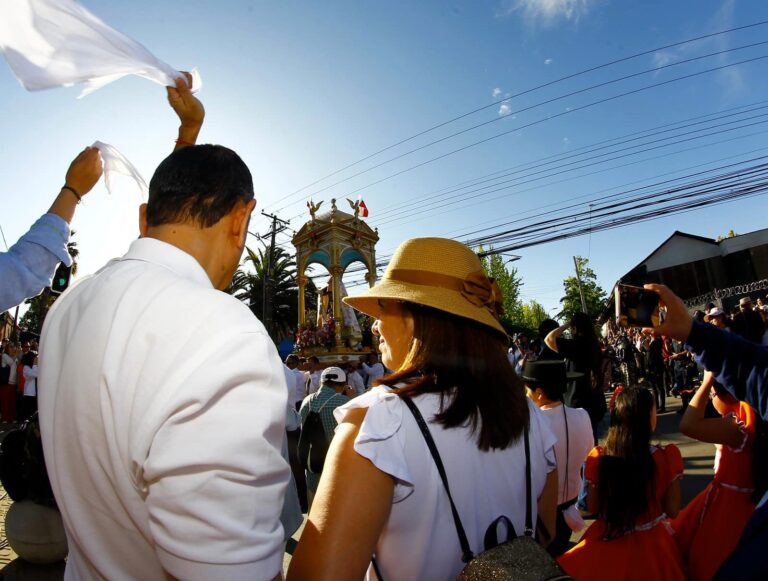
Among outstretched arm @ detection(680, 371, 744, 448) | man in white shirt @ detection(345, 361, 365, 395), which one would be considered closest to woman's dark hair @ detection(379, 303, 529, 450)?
outstretched arm @ detection(680, 371, 744, 448)

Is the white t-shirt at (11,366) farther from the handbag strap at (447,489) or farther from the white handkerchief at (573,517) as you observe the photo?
the handbag strap at (447,489)

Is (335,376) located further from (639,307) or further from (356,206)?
(356,206)

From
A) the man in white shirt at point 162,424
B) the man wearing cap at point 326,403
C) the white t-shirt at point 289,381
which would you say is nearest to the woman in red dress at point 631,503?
the white t-shirt at point 289,381

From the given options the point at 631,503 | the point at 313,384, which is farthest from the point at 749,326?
the point at 313,384

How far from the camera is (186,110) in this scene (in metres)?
1.47

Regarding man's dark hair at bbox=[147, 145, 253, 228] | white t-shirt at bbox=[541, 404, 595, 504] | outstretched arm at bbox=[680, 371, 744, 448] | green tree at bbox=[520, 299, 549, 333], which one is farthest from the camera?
green tree at bbox=[520, 299, 549, 333]

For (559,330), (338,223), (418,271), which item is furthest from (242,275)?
(418,271)

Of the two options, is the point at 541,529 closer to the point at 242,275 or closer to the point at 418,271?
the point at 418,271

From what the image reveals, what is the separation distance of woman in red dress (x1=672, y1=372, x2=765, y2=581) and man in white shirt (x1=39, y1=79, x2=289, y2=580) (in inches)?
110

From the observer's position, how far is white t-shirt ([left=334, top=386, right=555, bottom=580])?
1.15m

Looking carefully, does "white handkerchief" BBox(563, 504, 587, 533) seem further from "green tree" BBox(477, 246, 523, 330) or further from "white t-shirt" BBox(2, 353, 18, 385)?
"green tree" BBox(477, 246, 523, 330)

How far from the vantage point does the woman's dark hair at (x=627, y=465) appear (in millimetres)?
2613

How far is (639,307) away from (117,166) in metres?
2.11

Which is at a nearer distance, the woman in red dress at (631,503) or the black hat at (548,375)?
the woman in red dress at (631,503)
